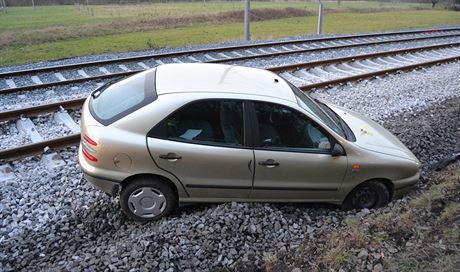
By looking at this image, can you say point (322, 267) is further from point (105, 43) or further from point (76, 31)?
point (76, 31)

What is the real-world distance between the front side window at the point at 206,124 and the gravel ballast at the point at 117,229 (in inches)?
34.0

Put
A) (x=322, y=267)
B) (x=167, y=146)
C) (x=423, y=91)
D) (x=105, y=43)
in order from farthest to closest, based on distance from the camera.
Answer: (x=105, y=43) < (x=423, y=91) < (x=167, y=146) < (x=322, y=267)

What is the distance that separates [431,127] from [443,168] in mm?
1794

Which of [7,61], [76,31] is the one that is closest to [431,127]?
[7,61]

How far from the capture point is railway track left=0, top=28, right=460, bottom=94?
34.0 ft

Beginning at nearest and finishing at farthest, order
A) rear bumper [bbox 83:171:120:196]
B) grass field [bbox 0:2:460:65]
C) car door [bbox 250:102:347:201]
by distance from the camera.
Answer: rear bumper [bbox 83:171:120:196], car door [bbox 250:102:347:201], grass field [bbox 0:2:460:65]

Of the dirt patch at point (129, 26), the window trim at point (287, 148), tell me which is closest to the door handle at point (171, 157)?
the window trim at point (287, 148)

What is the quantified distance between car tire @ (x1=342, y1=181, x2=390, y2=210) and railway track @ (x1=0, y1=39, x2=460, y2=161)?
434 centimetres

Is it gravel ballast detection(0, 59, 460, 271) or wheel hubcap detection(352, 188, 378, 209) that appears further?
wheel hubcap detection(352, 188, 378, 209)

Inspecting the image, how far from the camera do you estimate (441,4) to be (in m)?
49.2

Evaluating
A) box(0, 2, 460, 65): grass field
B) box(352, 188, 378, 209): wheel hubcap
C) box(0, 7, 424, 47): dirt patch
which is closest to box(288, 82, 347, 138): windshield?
box(352, 188, 378, 209): wheel hubcap

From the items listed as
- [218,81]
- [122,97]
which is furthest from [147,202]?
[218,81]

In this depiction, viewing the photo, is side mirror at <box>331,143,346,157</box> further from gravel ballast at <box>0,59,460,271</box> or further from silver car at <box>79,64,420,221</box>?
gravel ballast at <box>0,59,460,271</box>

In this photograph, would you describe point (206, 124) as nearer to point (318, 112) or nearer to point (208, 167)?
point (208, 167)
